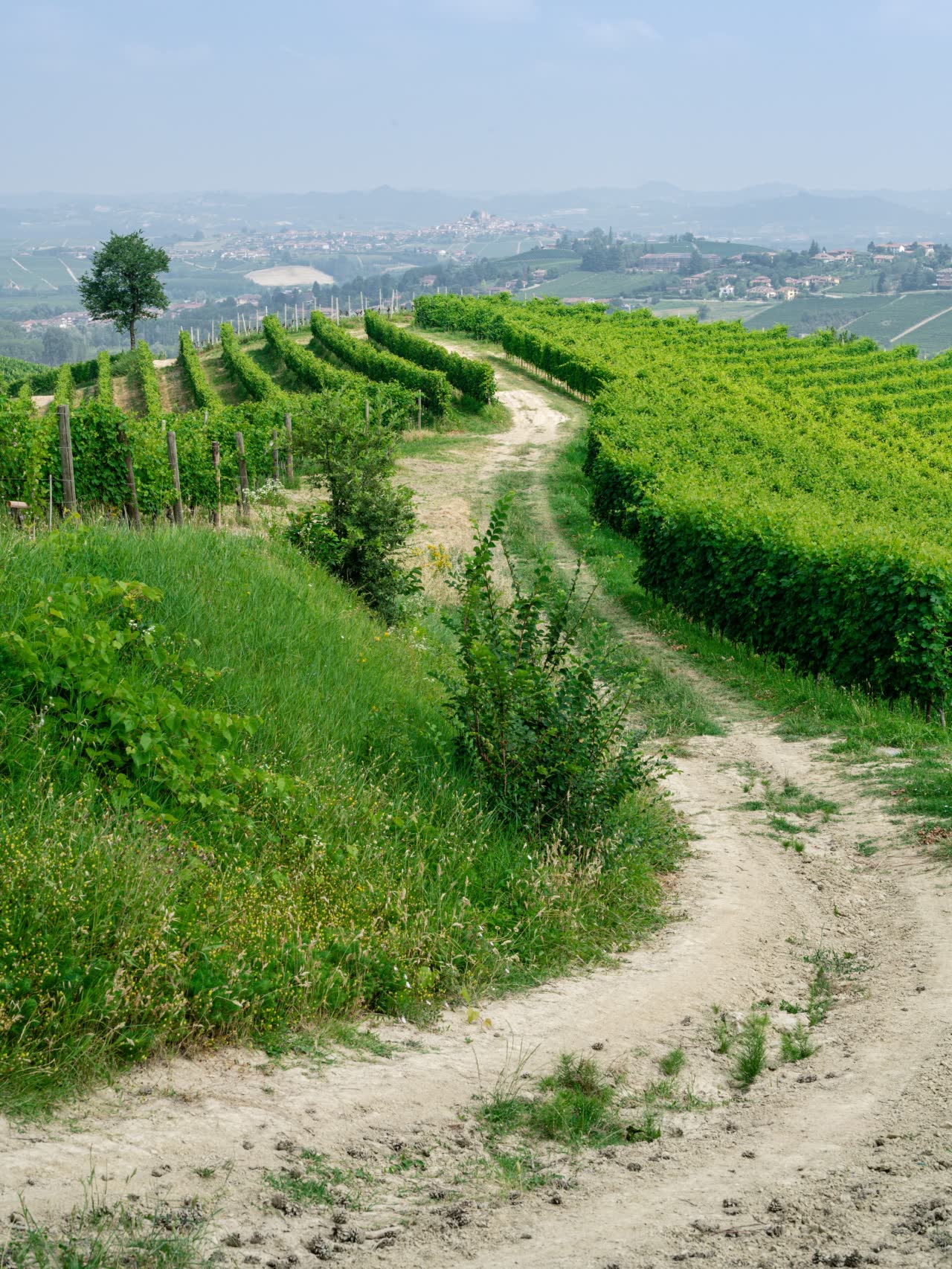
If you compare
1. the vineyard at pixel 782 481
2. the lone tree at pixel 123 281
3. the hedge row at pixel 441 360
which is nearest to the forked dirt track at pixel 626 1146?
the vineyard at pixel 782 481

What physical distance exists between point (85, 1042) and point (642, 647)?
39.8ft

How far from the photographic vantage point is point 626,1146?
4832 mm

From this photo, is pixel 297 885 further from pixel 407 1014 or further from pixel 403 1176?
pixel 403 1176

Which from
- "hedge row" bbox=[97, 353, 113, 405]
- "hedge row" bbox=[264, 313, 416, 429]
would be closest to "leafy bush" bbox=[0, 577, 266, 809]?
"hedge row" bbox=[264, 313, 416, 429]

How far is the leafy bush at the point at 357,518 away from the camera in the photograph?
1467cm

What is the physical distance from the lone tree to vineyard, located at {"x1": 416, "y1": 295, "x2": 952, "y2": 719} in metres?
25.8

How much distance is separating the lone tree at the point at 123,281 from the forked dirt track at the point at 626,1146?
71650mm

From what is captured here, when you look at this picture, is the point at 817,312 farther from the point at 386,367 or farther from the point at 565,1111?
the point at 565,1111

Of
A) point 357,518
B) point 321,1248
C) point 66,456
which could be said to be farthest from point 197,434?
point 321,1248

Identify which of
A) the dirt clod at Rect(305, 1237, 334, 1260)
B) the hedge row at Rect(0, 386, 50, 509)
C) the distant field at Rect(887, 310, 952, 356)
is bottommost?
the dirt clod at Rect(305, 1237, 334, 1260)

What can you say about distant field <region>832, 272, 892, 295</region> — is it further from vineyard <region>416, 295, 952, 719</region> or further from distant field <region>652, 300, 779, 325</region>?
vineyard <region>416, 295, 952, 719</region>

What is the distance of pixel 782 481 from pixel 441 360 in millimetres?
24408

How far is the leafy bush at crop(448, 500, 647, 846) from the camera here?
829 cm

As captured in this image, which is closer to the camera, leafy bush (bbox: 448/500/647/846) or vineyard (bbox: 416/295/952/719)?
leafy bush (bbox: 448/500/647/846)
